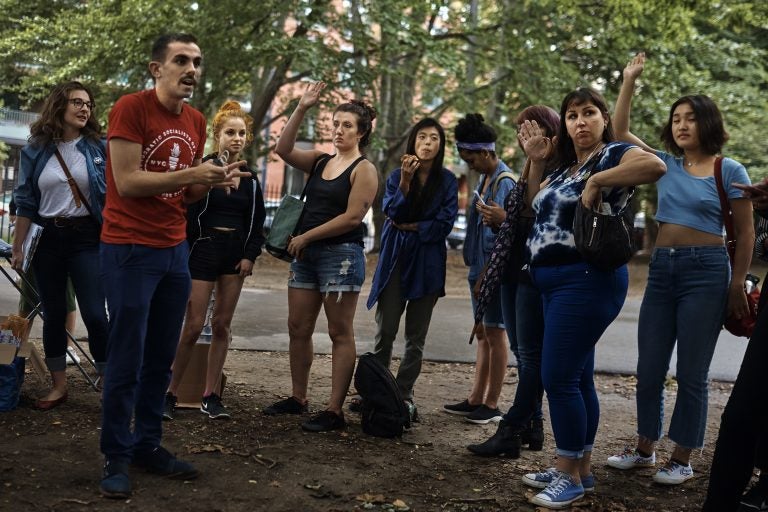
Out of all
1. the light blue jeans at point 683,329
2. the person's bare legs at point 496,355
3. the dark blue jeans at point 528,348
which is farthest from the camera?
the person's bare legs at point 496,355

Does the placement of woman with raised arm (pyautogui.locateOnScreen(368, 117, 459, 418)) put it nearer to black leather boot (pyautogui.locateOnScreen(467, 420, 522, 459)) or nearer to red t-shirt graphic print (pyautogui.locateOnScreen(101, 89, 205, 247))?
black leather boot (pyautogui.locateOnScreen(467, 420, 522, 459))

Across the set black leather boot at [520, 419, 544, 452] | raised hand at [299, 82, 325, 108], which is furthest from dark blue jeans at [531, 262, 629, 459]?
raised hand at [299, 82, 325, 108]

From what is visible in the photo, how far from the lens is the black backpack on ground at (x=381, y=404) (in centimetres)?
539

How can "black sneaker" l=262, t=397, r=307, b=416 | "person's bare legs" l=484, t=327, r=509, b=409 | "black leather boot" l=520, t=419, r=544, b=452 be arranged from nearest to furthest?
"black leather boot" l=520, t=419, r=544, b=452
"black sneaker" l=262, t=397, r=307, b=416
"person's bare legs" l=484, t=327, r=509, b=409

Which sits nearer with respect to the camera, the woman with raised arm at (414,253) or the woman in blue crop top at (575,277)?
the woman in blue crop top at (575,277)

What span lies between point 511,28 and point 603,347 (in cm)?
912

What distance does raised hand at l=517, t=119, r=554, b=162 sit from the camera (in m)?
4.80

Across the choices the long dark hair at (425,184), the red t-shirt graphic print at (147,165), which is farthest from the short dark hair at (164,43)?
the long dark hair at (425,184)

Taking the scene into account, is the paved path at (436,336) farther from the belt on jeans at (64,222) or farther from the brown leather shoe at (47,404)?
the belt on jeans at (64,222)

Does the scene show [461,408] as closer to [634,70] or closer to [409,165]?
[409,165]

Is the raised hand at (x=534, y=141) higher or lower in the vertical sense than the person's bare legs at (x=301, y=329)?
higher

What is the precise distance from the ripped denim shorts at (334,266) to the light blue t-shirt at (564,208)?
1.49 m

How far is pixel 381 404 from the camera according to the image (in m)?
5.42

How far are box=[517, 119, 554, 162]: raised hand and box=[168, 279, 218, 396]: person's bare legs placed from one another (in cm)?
222
